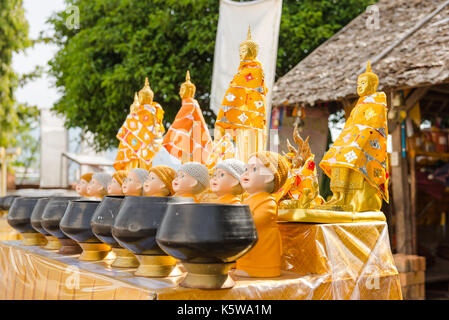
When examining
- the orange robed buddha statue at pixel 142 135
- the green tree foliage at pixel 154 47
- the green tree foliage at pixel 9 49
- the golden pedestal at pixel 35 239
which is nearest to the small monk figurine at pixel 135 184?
the golden pedestal at pixel 35 239

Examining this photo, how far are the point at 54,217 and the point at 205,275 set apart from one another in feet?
2.46

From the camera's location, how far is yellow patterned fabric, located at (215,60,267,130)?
6.93 ft

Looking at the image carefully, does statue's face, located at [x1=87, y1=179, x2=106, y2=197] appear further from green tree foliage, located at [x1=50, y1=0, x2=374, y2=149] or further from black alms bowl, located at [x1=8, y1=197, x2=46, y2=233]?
green tree foliage, located at [x1=50, y1=0, x2=374, y2=149]

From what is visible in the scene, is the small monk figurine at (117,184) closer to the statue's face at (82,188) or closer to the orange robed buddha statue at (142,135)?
the statue's face at (82,188)

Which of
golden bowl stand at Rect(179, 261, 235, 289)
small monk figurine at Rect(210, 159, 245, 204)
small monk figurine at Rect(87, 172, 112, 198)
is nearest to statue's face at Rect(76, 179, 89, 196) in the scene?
small monk figurine at Rect(87, 172, 112, 198)

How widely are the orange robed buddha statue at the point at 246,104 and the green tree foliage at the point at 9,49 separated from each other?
918 centimetres

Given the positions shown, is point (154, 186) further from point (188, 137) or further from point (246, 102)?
point (188, 137)

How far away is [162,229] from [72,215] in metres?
0.50

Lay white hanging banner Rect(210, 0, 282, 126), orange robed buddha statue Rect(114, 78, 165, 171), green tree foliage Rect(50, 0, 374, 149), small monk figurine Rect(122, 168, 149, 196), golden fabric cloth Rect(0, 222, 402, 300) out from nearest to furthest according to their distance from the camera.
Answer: golden fabric cloth Rect(0, 222, 402, 300) < small monk figurine Rect(122, 168, 149, 196) < orange robed buddha statue Rect(114, 78, 165, 171) < white hanging banner Rect(210, 0, 282, 126) < green tree foliage Rect(50, 0, 374, 149)

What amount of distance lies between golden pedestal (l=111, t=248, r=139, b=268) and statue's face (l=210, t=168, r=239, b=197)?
297 millimetres

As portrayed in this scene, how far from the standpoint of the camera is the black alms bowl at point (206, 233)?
0.99 meters

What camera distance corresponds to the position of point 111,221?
1.29 m

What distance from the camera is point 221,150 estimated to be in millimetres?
2219
